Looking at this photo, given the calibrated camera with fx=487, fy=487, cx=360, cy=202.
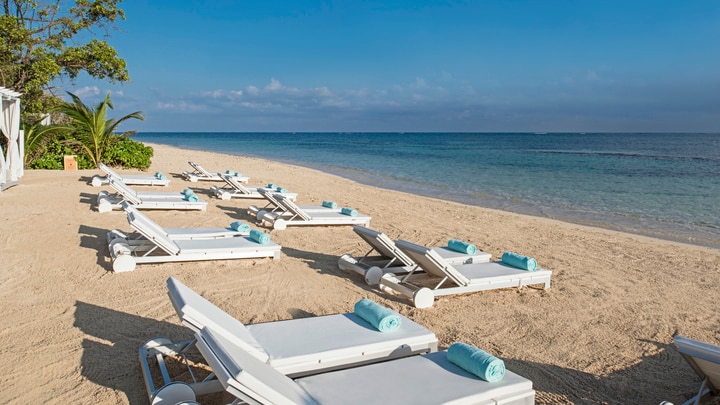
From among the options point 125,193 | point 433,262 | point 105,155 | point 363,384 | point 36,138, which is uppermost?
point 36,138

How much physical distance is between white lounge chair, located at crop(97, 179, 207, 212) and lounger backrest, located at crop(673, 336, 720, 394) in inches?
362

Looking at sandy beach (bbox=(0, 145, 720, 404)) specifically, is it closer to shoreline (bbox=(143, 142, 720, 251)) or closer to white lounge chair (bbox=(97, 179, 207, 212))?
white lounge chair (bbox=(97, 179, 207, 212))

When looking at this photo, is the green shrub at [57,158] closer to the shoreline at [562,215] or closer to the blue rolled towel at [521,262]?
the shoreline at [562,215]

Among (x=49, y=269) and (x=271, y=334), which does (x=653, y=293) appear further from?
(x=49, y=269)

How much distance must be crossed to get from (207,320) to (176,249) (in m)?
3.46

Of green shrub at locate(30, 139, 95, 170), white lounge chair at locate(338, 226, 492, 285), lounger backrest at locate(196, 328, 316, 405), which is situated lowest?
white lounge chair at locate(338, 226, 492, 285)

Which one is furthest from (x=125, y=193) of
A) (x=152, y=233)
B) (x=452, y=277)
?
(x=452, y=277)

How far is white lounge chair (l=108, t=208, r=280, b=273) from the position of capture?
20.3 ft

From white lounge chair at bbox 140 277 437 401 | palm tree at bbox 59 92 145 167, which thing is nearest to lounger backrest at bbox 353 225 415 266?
white lounge chair at bbox 140 277 437 401

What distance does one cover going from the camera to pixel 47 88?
58.0 feet

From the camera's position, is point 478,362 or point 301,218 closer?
point 478,362

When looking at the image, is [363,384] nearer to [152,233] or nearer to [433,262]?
[433,262]

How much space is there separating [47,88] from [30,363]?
17.2m

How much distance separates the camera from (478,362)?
10.5 feet
